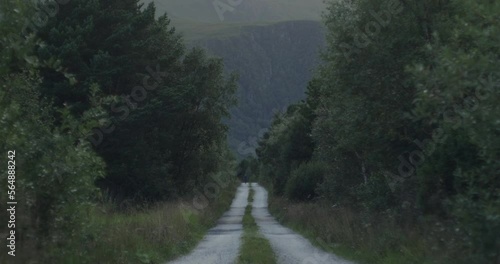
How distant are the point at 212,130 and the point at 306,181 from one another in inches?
296

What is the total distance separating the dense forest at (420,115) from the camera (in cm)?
1109

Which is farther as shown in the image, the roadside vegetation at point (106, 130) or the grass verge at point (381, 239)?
the grass verge at point (381, 239)

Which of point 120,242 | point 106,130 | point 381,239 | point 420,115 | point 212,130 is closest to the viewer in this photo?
point 420,115

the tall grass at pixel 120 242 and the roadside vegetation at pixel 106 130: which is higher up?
the roadside vegetation at pixel 106 130

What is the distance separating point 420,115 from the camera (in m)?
11.6

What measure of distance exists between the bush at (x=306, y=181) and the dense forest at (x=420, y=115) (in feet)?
40.9

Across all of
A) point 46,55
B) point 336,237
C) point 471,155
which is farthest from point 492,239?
point 46,55

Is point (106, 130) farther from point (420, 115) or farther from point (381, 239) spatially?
point (420, 115)

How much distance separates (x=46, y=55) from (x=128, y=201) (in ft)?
25.0

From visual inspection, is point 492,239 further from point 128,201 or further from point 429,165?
point 128,201

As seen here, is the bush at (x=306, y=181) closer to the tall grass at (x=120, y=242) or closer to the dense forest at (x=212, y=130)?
the dense forest at (x=212, y=130)

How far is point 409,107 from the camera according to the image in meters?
21.0

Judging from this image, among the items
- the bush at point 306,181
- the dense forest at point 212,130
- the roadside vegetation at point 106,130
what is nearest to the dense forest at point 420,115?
the dense forest at point 212,130

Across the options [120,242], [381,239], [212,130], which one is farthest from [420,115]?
[212,130]
